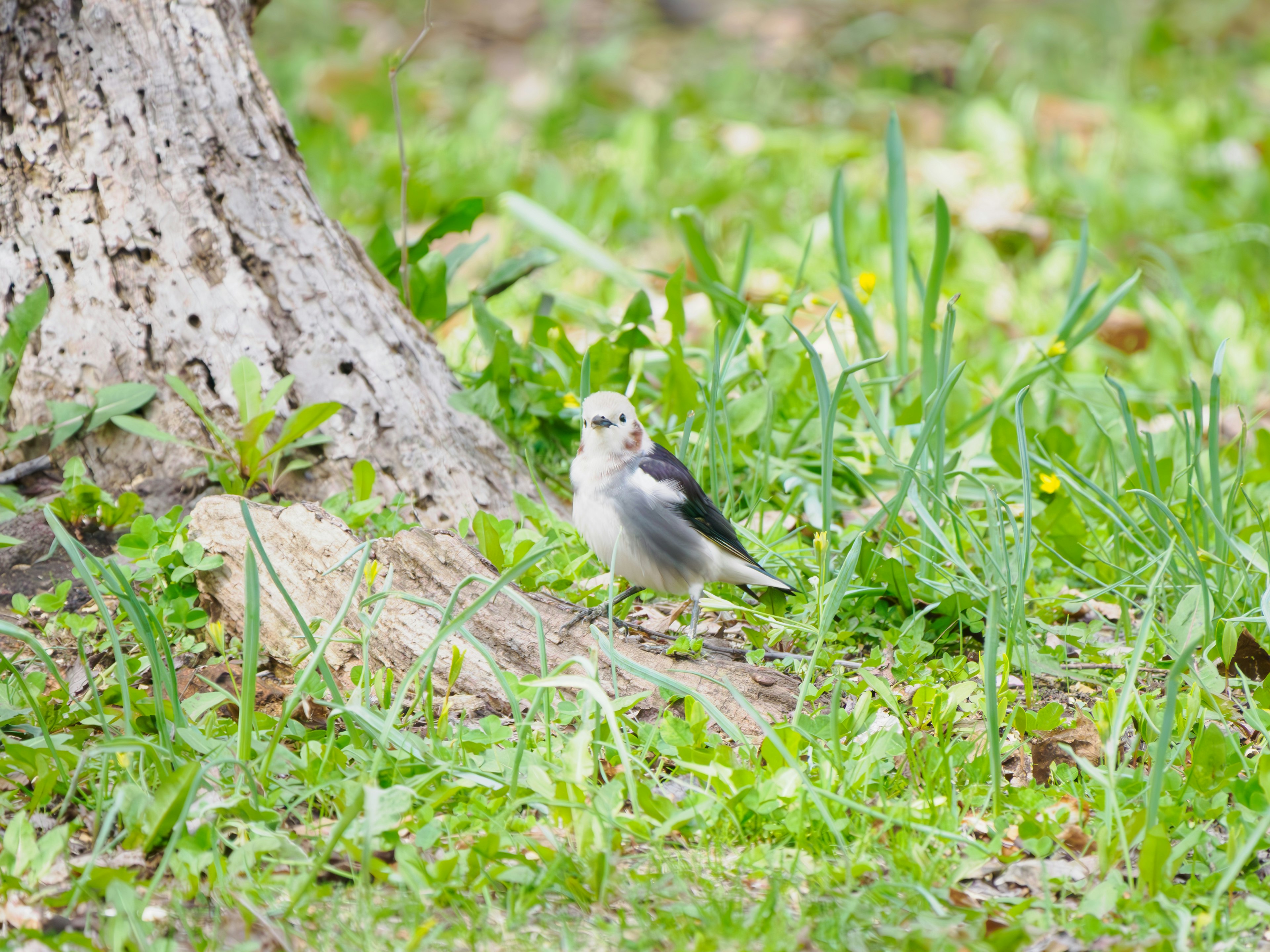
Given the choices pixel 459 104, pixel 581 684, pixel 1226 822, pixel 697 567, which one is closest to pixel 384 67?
pixel 459 104

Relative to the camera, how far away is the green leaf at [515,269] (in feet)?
12.6

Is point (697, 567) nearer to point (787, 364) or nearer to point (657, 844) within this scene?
point (657, 844)

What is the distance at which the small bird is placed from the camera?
8.69 feet

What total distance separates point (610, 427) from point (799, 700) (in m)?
0.83

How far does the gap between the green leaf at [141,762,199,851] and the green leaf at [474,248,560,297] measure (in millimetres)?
2185

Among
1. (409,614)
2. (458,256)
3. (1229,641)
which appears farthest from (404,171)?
(1229,641)

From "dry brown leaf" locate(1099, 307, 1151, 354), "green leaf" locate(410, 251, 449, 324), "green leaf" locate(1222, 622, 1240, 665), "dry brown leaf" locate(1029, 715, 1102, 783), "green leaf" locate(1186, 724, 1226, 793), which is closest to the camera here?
"green leaf" locate(1186, 724, 1226, 793)

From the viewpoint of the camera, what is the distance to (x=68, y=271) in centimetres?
318

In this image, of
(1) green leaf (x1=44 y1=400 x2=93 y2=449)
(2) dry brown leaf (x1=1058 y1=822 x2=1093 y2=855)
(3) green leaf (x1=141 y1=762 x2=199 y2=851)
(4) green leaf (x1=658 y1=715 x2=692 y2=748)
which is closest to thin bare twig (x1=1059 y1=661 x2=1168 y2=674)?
(2) dry brown leaf (x1=1058 y1=822 x2=1093 y2=855)

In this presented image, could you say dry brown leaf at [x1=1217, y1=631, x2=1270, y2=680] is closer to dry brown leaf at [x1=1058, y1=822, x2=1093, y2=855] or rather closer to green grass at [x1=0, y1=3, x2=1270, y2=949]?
green grass at [x1=0, y1=3, x2=1270, y2=949]

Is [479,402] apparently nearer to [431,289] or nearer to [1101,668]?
[431,289]

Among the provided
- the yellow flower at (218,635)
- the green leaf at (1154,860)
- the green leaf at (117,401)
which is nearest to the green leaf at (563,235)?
the green leaf at (117,401)

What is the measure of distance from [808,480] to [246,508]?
6.23 ft

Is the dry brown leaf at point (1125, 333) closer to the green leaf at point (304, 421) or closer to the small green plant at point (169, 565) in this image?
the green leaf at point (304, 421)
